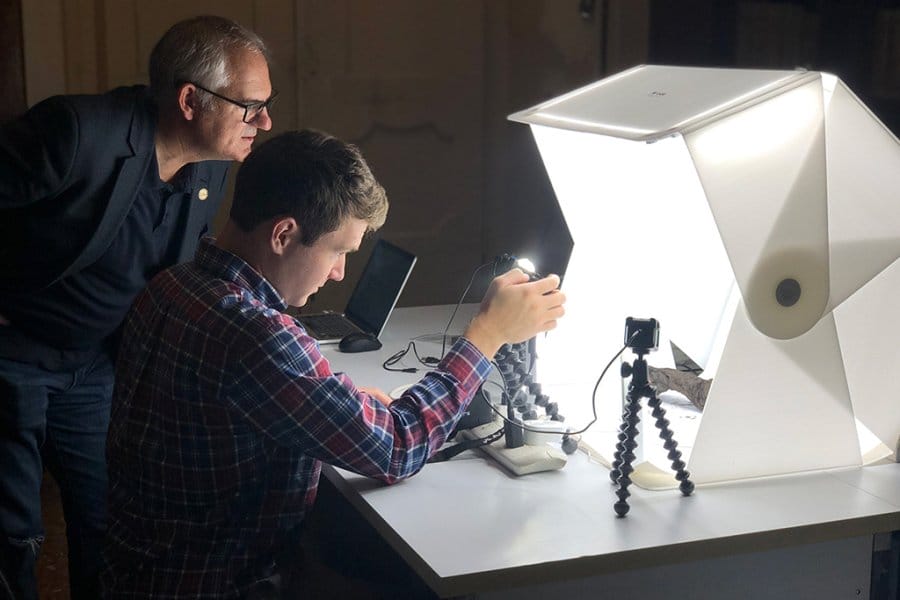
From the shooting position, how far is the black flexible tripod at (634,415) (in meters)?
1.52

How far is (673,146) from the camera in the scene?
169 cm

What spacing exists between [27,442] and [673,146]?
1308 millimetres

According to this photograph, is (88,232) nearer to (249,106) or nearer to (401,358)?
(249,106)

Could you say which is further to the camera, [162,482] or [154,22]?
[154,22]

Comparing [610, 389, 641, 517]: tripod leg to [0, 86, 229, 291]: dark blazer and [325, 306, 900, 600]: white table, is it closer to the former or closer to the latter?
[325, 306, 900, 600]: white table

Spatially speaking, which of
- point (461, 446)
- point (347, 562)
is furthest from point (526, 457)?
point (347, 562)

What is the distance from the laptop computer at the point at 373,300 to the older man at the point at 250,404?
953 mm

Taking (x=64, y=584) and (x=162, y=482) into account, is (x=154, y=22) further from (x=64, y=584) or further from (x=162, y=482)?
(x=162, y=482)

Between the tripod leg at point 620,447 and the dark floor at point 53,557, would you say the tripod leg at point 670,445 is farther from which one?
the dark floor at point 53,557

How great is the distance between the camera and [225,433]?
1.47 meters

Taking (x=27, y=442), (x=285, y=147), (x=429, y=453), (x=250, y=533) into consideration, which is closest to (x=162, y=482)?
(x=250, y=533)

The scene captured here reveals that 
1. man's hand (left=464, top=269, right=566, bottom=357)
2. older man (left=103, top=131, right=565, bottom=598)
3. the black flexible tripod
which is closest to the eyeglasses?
older man (left=103, top=131, right=565, bottom=598)

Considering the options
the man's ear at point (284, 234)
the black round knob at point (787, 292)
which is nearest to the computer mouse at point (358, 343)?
the man's ear at point (284, 234)

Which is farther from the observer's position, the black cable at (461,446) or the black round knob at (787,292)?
the black cable at (461,446)
